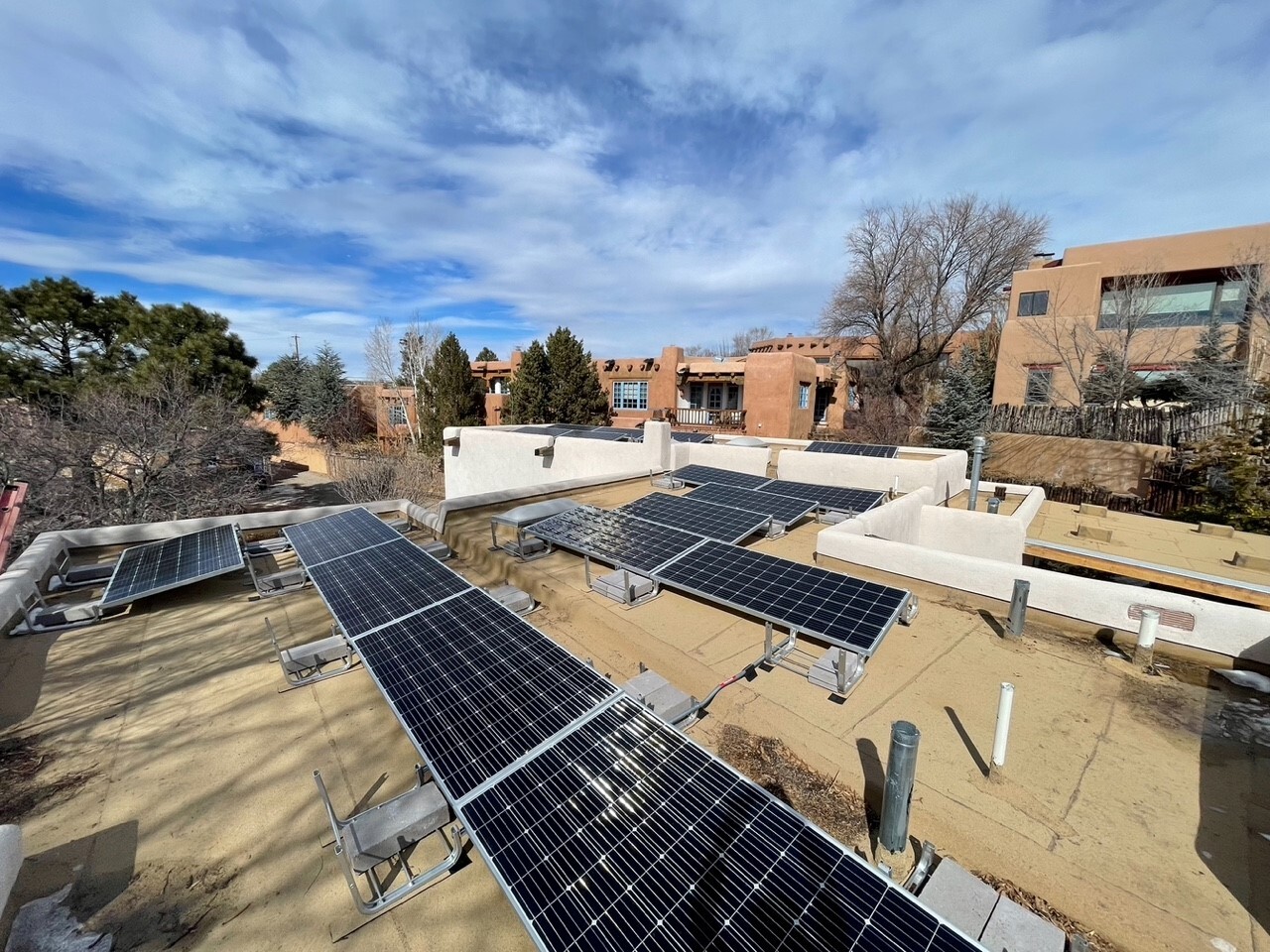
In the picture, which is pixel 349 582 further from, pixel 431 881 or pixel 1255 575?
pixel 1255 575

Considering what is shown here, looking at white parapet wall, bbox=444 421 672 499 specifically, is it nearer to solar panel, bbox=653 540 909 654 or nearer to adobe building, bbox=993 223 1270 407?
solar panel, bbox=653 540 909 654

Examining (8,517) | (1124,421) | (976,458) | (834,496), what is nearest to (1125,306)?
(1124,421)

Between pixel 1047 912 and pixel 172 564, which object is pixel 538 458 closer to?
pixel 172 564

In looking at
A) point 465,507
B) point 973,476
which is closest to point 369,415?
point 465,507

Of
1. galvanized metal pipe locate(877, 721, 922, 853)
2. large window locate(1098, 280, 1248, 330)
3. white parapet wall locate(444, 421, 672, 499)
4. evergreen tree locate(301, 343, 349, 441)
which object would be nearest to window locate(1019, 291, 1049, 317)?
large window locate(1098, 280, 1248, 330)

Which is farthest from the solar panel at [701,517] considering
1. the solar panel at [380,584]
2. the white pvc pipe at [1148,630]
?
the white pvc pipe at [1148,630]

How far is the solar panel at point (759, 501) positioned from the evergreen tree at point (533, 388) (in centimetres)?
2296

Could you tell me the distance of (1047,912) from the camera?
2924 millimetres

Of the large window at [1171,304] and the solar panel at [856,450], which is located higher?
the large window at [1171,304]

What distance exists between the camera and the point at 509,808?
2912 mm

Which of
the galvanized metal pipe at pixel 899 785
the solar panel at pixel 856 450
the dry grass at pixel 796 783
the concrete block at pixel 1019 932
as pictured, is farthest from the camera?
the solar panel at pixel 856 450

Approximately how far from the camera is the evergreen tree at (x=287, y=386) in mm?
42188

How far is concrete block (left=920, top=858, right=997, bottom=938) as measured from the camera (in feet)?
9.07

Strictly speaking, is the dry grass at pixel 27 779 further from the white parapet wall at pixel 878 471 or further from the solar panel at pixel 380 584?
the white parapet wall at pixel 878 471
